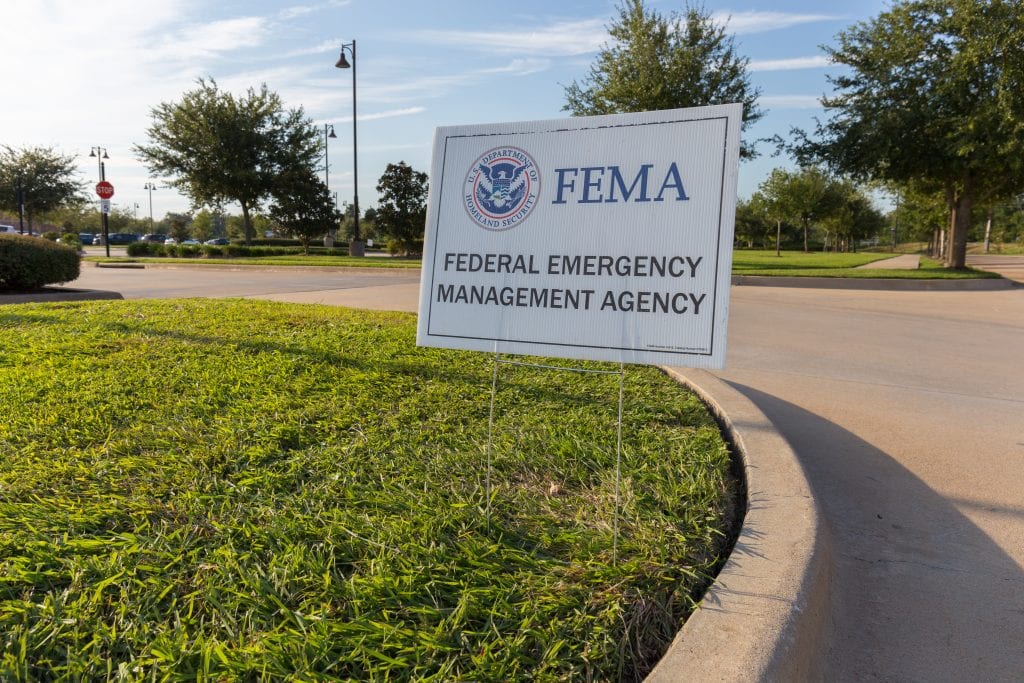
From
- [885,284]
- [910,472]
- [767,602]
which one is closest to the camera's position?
[767,602]

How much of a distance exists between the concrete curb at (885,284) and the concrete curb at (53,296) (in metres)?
13.0

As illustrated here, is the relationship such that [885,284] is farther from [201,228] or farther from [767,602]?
[201,228]

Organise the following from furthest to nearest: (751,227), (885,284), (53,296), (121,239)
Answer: (121,239)
(751,227)
(885,284)
(53,296)

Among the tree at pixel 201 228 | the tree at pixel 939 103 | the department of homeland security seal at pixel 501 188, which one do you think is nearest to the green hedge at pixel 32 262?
the department of homeland security seal at pixel 501 188

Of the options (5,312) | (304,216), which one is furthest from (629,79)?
(304,216)

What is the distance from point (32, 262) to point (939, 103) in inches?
807

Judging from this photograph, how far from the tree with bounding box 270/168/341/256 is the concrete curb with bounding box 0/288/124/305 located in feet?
81.4

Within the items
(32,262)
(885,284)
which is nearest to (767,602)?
(32,262)

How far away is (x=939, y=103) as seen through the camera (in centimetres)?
1786

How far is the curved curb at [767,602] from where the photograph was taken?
175 cm

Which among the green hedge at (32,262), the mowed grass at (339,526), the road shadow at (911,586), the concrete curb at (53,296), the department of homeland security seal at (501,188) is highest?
the department of homeland security seal at (501,188)

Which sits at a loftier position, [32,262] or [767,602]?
[32,262]

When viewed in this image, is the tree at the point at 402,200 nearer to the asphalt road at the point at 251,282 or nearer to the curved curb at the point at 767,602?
the asphalt road at the point at 251,282

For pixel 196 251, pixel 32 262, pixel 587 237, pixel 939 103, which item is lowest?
pixel 32 262
